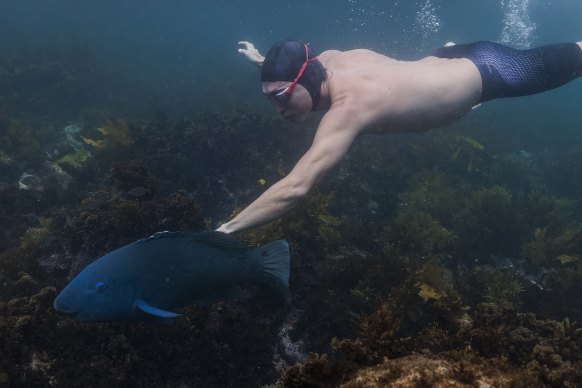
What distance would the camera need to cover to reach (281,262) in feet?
11.4

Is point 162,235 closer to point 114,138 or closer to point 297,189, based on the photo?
point 297,189

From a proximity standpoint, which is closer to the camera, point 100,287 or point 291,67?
point 100,287

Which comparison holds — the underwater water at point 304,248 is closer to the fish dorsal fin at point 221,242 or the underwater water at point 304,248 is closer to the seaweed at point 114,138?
the seaweed at point 114,138

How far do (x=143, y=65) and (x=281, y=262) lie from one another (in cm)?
3537

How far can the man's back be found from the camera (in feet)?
13.3

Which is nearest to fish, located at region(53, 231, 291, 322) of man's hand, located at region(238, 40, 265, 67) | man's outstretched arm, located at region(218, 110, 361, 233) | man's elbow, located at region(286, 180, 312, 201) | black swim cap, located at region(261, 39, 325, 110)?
man's outstretched arm, located at region(218, 110, 361, 233)

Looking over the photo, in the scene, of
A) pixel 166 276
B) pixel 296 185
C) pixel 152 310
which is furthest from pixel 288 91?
pixel 152 310

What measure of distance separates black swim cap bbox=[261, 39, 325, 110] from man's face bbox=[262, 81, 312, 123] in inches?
2.0

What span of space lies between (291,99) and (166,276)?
2.41m

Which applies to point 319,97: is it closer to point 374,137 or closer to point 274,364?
point 274,364

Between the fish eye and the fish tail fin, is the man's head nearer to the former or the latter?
the fish tail fin

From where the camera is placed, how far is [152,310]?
8.73 feet

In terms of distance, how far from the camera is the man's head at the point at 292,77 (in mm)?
4070

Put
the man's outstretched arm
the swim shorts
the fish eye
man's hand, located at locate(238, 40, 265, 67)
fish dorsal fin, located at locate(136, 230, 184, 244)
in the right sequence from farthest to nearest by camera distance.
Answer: man's hand, located at locate(238, 40, 265, 67)
the swim shorts
the man's outstretched arm
fish dorsal fin, located at locate(136, 230, 184, 244)
the fish eye
